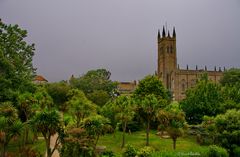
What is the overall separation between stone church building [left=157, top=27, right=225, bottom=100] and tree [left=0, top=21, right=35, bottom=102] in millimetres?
62640

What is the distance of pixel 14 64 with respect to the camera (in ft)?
117

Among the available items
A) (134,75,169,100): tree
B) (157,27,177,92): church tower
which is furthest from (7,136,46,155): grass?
(157,27,177,92): church tower

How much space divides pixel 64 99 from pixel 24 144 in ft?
111

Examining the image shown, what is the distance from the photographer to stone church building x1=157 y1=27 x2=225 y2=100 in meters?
96.5

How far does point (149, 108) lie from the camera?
36.8m

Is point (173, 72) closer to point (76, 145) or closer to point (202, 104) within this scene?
point (202, 104)

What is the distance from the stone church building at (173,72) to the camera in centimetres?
9650

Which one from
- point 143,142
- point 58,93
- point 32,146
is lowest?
point 32,146

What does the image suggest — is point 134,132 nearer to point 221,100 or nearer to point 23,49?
point 221,100

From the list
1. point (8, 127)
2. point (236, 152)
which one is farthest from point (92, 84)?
point (8, 127)

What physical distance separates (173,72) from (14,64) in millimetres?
66614

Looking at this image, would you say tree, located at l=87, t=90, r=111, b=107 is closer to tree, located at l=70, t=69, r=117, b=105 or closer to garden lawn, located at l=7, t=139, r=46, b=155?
tree, located at l=70, t=69, r=117, b=105

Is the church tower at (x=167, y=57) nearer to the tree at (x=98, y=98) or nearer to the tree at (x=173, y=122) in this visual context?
the tree at (x=98, y=98)

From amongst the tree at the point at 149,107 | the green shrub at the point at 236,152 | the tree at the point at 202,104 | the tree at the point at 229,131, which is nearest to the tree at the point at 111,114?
the tree at the point at 149,107
